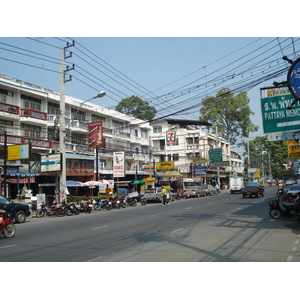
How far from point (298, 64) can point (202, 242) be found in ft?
19.9

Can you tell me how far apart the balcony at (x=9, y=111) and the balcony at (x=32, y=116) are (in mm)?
659

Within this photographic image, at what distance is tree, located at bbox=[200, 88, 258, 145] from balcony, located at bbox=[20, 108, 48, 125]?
35.5m

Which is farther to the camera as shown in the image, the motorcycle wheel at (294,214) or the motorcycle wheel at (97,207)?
the motorcycle wheel at (97,207)

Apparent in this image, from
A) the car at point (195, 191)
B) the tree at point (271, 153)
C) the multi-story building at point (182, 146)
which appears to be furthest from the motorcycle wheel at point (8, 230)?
the tree at point (271, 153)

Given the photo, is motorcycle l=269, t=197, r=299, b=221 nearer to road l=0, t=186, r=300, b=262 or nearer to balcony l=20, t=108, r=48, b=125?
road l=0, t=186, r=300, b=262

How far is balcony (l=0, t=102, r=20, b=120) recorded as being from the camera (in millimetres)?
27286

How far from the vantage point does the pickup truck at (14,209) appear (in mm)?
16298

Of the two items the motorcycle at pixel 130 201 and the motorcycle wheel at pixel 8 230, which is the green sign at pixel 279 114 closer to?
the motorcycle wheel at pixel 8 230

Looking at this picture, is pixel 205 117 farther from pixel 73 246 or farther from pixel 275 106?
pixel 73 246

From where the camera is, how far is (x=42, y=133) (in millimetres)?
31625

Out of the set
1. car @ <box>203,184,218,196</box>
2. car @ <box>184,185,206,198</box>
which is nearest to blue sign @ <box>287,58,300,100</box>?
car @ <box>184,185,206,198</box>

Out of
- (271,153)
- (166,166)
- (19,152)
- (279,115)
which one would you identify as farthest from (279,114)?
(271,153)

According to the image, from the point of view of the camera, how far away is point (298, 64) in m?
8.74

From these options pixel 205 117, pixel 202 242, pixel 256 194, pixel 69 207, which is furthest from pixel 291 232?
pixel 205 117
